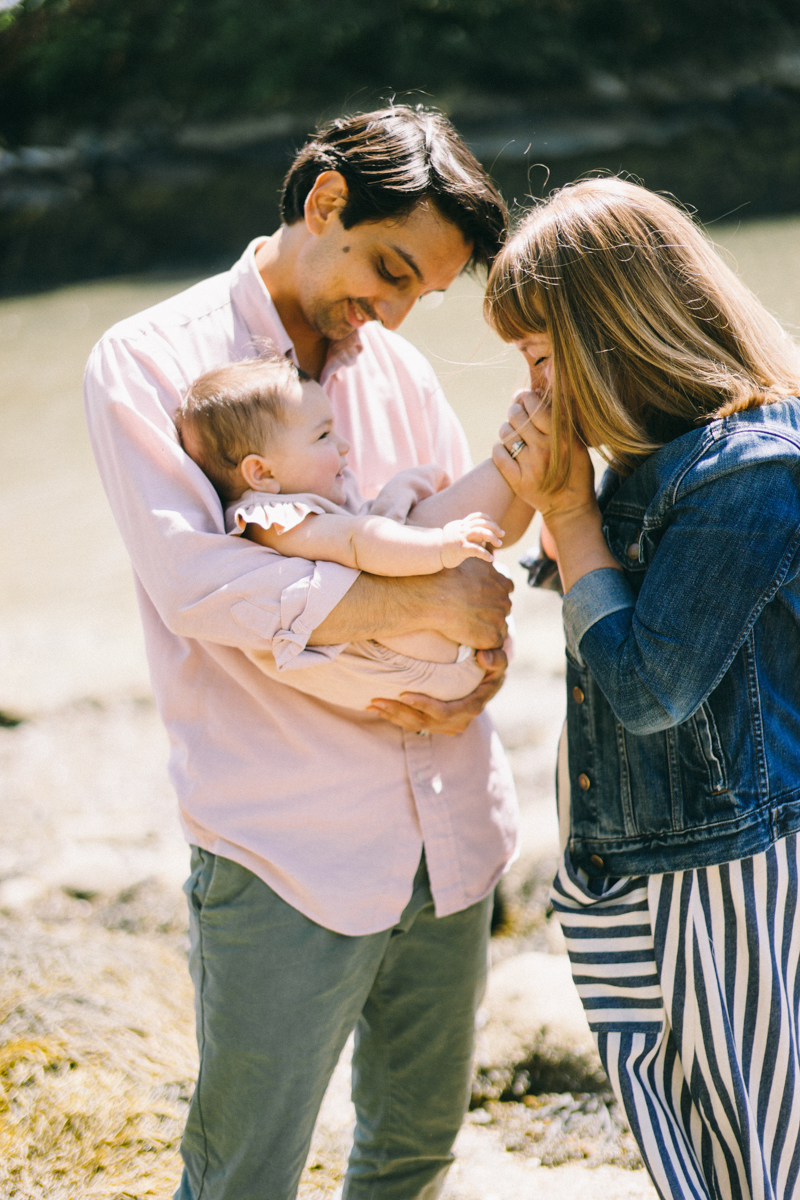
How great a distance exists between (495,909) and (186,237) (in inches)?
481

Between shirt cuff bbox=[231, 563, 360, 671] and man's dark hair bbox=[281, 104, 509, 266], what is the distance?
0.65m

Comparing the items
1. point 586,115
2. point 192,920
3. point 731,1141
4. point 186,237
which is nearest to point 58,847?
point 192,920

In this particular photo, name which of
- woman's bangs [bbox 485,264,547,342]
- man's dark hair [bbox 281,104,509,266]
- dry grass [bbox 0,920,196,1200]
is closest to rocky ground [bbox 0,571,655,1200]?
dry grass [bbox 0,920,196,1200]

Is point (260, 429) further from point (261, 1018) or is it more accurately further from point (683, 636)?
point (261, 1018)

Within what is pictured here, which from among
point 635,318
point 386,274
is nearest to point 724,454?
point 635,318

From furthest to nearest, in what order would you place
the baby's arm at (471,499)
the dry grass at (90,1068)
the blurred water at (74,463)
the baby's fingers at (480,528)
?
the blurred water at (74,463) → the dry grass at (90,1068) → the baby's arm at (471,499) → the baby's fingers at (480,528)

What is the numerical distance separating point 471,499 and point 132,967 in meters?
1.59

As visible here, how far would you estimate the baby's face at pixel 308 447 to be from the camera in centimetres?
154

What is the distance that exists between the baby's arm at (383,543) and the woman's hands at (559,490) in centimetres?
8

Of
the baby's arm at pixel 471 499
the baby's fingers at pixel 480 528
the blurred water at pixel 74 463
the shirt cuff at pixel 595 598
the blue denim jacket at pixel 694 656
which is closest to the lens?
the blue denim jacket at pixel 694 656

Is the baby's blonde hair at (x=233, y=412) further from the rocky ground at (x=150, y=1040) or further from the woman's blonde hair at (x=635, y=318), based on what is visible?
the rocky ground at (x=150, y=1040)

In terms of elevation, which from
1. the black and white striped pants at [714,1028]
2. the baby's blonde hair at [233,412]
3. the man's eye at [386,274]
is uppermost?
the man's eye at [386,274]

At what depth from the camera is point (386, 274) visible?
1.72 m

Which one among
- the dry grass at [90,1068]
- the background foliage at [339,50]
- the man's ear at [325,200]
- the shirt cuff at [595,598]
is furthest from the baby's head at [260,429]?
the background foliage at [339,50]
